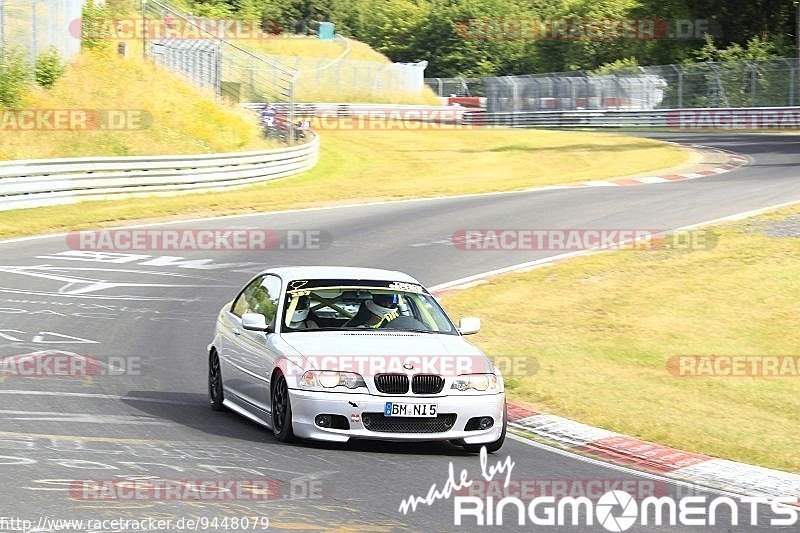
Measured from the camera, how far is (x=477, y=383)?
10039mm

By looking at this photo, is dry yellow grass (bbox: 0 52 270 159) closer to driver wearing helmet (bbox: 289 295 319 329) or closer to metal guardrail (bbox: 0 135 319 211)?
metal guardrail (bbox: 0 135 319 211)

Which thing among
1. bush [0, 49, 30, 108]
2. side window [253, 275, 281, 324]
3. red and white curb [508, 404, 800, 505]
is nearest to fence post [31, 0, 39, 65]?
bush [0, 49, 30, 108]

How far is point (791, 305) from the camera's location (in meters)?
18.9

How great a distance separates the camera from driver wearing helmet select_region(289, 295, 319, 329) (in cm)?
1070

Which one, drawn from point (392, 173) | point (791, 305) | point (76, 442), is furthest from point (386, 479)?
point (392, 173)

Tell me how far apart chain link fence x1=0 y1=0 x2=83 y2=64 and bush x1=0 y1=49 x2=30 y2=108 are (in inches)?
8.7

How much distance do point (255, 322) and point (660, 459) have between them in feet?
11.2

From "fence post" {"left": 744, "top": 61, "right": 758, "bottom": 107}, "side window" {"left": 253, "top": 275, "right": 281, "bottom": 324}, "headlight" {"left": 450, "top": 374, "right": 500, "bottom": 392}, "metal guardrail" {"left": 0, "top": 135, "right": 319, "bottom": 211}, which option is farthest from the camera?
"fence post" {"left": 744, "top": 61, "right": 758, "bottom": 107}

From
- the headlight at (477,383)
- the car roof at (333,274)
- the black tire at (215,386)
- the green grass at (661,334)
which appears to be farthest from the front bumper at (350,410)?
the green grass at (661,334)

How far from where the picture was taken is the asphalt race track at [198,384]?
796cm

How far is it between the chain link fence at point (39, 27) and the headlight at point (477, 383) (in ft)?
90.6

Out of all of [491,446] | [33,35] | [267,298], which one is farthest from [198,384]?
[33,35]

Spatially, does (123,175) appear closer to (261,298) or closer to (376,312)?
(261,298)

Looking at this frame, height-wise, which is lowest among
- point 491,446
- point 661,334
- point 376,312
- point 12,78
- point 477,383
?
point 661,334
